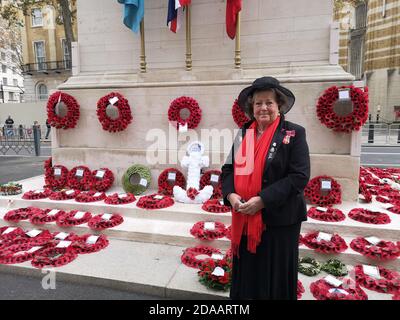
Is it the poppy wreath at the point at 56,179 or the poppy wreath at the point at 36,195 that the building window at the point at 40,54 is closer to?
the poppy wreath at the point at 56,179

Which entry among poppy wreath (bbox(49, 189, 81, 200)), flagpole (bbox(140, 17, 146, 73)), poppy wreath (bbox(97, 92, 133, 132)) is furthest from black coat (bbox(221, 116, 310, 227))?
flagpole (bbox(140, 17, 146, 73))

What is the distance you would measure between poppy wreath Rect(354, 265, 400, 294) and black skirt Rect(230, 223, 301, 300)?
129cm

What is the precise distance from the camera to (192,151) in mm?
5746

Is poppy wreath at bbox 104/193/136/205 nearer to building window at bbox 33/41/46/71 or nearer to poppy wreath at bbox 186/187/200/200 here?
poppy wreath at bbox 186/187/200/200

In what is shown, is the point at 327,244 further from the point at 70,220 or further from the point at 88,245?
the point at 70,220

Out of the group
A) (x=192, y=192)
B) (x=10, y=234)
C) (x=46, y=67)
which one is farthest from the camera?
(x=46, y=67)

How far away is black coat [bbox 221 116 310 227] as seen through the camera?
224cm

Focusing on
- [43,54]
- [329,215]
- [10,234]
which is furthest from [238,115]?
[43,54]

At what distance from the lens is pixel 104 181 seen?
6.16m

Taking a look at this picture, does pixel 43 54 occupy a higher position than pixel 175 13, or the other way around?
pixel 43 54

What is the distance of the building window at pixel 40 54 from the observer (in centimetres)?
3325

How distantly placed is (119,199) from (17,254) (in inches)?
70.8
